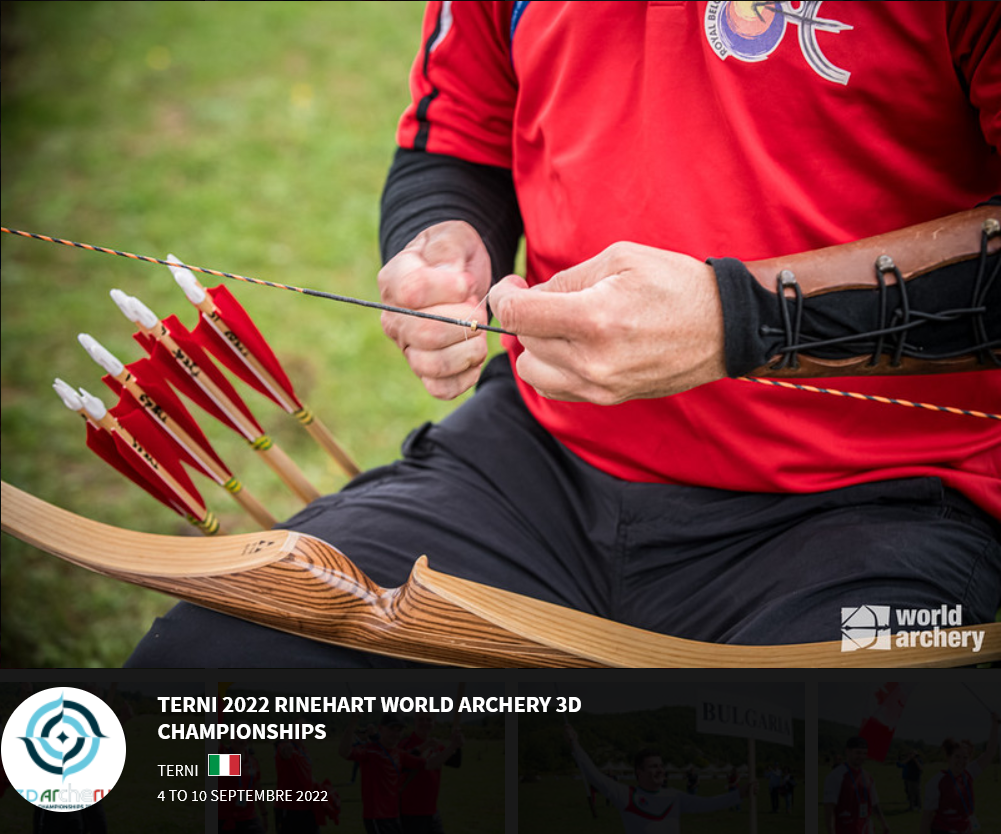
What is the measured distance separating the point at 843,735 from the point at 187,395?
84cm

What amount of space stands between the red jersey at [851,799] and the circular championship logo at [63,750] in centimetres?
64

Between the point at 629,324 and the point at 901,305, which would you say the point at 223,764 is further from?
the point at 901,305

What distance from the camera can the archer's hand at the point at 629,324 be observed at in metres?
0.82

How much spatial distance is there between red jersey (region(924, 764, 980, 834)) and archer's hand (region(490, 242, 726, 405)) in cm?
40

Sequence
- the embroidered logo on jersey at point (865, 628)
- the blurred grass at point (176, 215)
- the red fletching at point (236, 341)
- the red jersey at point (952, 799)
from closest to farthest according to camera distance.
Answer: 1. the red jersey at point (952, 799)
2. the embroidered logo on jersey at point (865, 628)
3. the red fletching at point (236, 341)
4. the blurred grass at point (176, 215)

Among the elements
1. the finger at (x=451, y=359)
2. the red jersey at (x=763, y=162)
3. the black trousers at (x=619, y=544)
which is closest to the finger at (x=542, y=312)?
the finger at (x=451, y=359)

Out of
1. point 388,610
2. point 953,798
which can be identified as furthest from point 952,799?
point 388,610

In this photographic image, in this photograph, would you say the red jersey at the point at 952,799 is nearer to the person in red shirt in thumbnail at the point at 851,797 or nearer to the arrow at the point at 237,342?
the person in red shirt in thumbnail at the point at 851,797

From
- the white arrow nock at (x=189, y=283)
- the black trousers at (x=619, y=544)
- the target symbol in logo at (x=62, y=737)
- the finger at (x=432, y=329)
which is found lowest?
the target symbol in logo at (x=62, y=737)

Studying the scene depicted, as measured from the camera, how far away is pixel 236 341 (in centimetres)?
114

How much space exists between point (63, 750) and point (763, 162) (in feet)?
2.95

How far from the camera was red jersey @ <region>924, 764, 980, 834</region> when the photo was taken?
788 millimetres

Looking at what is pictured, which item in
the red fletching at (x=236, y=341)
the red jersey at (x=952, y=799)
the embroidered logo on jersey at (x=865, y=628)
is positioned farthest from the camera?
the red fletching at (x=236, y=341)

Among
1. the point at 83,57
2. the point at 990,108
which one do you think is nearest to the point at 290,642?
the point at 990,108
